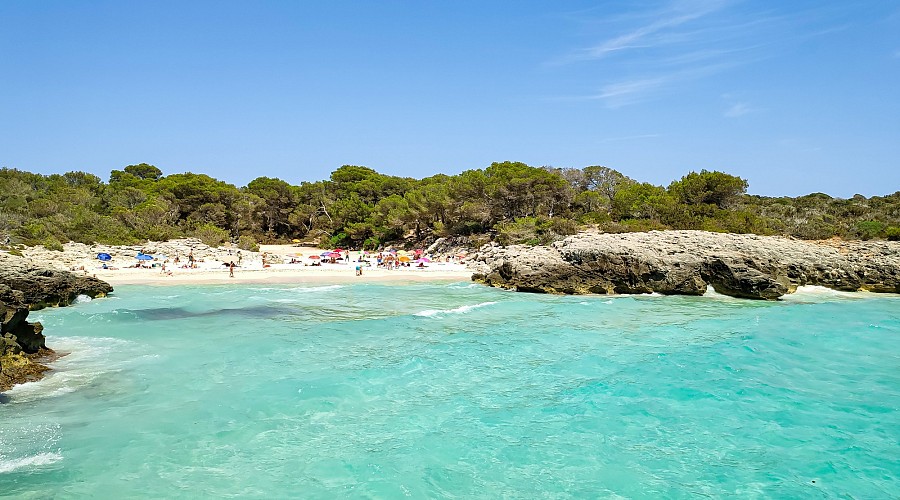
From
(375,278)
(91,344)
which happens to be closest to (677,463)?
(91,344)

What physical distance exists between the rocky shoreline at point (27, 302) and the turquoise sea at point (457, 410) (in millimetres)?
602

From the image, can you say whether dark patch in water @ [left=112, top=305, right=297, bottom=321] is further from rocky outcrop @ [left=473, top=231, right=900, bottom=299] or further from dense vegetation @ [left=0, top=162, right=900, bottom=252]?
dense vegetation @ [left=0, top=162, right=900, bottom=252]

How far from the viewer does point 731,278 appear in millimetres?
26734

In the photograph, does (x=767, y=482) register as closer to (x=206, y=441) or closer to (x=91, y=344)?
(x=206, y=441)

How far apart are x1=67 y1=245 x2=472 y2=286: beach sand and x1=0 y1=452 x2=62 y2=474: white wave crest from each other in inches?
1005

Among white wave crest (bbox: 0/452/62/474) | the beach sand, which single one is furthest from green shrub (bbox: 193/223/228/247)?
white wave crest (bbox: 0/452/62/474)

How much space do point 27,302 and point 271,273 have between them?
17172mm

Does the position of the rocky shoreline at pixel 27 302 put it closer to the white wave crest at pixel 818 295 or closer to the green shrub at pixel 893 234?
the white wave crest at pixel 818 295

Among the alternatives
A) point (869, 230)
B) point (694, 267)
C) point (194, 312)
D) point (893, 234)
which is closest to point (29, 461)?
point (194, 312)

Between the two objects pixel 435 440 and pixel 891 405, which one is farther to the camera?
pixel 891 405

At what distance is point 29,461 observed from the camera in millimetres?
8258

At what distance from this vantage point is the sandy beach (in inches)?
1340

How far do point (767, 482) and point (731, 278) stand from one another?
20.9 m

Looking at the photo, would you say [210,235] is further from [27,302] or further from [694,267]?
[694,267]
